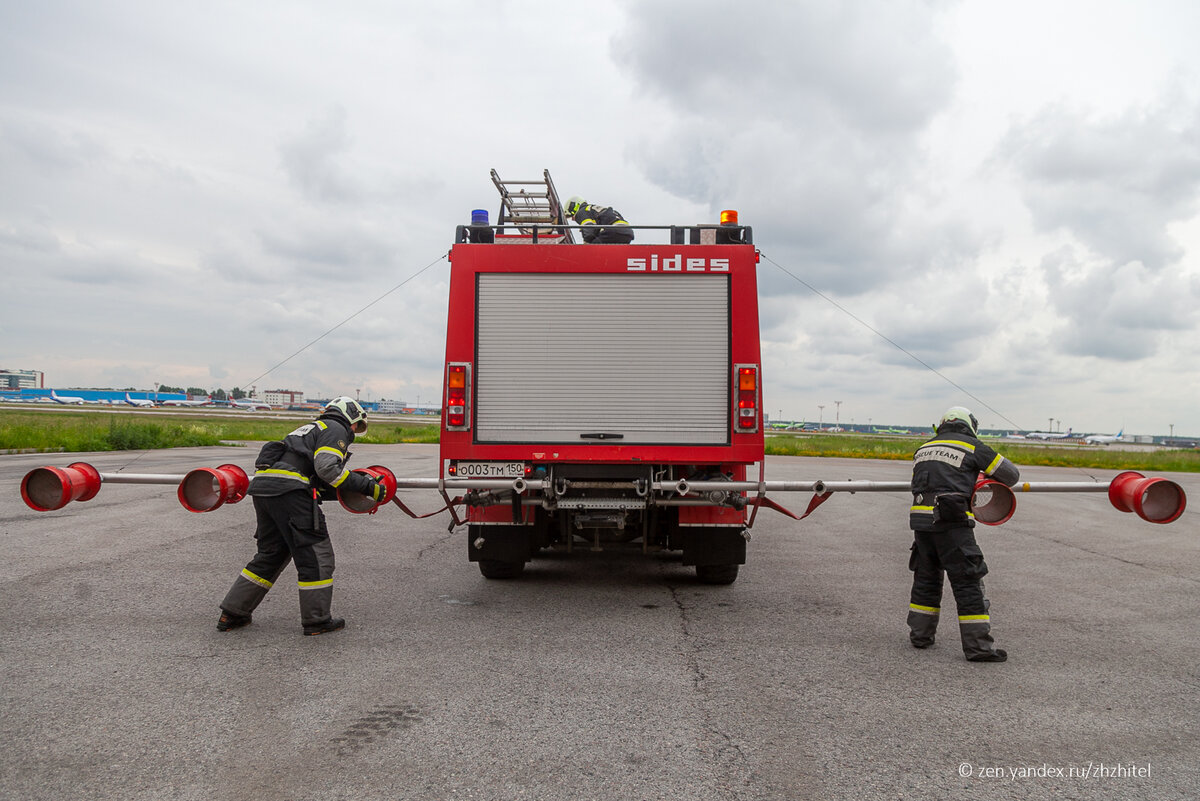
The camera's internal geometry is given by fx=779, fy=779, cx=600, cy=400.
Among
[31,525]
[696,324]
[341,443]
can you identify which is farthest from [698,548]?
[31,525]

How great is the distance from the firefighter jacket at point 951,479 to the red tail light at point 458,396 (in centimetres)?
347

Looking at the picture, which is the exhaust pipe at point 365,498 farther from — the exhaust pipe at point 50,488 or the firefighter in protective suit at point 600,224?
the firefighter in protective suit at point 600,224

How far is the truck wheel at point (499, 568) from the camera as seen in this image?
7262 mm

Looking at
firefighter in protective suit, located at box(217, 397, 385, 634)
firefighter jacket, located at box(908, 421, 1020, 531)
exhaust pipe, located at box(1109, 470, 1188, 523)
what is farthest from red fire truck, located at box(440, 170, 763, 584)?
exhaust pipe, located at box(1109, 470, 1188, 523)

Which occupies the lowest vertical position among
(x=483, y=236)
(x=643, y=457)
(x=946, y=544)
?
(x=946, y=544)

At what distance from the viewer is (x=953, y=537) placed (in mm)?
5285

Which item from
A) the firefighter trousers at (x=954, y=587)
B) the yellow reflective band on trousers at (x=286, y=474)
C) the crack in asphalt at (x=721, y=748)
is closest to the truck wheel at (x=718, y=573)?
the firefighter trousers at (x=954, y=587)

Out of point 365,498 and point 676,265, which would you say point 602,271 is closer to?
point 676,265

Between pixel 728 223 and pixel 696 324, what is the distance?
37.1 inches

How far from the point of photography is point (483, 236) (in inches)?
262

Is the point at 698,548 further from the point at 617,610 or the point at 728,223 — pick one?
the point at 728,223

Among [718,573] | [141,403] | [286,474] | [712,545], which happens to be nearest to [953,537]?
[712,545]

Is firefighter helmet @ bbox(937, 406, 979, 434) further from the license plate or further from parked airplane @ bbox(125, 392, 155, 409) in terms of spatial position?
Result: parked airplane @ bbox(125, 392, 155, 409)

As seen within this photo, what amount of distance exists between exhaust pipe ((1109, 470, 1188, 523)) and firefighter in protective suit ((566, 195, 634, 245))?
4294 mm
